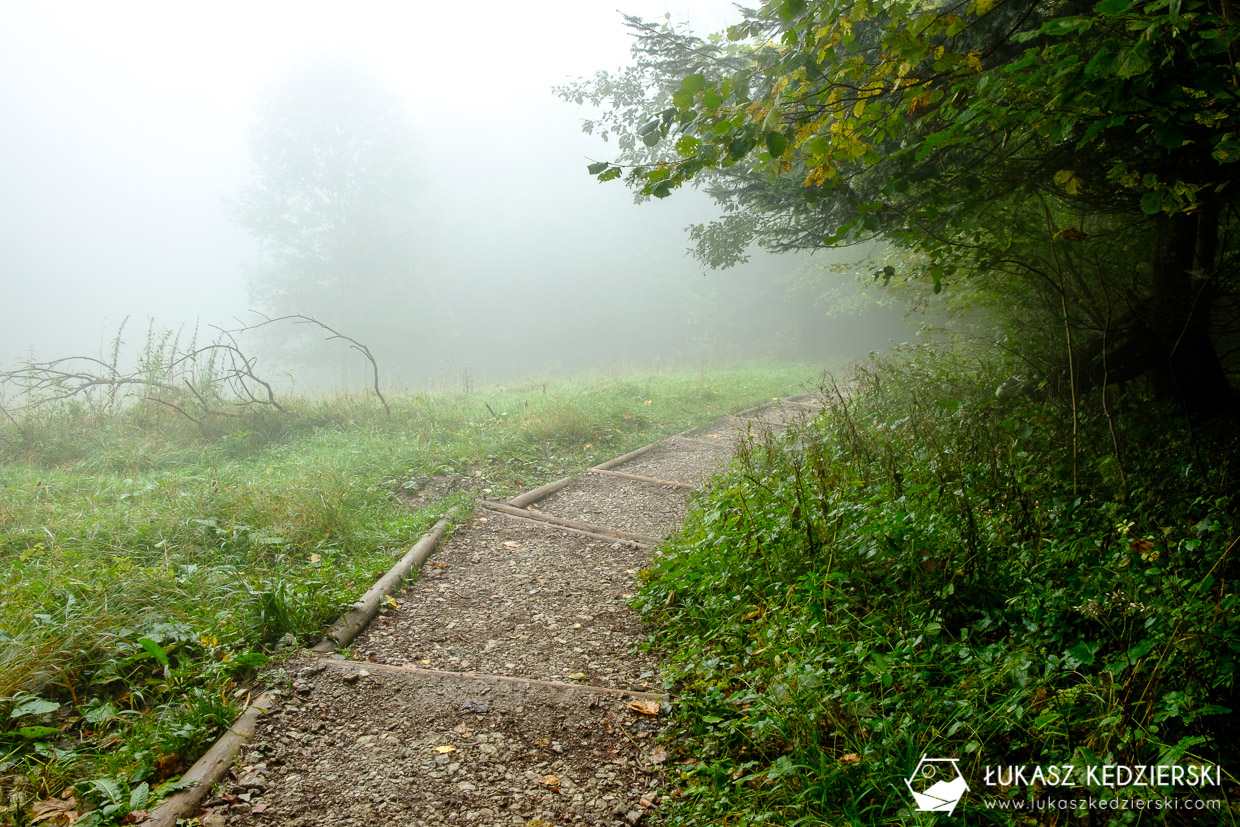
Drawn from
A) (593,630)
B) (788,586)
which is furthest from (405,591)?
(788,586)

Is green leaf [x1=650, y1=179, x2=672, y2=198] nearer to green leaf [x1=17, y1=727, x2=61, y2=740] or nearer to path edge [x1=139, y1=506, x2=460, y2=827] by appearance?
path edge [x1=139, y1=506, x2=460, y2=827]

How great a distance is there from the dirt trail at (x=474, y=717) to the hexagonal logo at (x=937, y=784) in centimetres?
91

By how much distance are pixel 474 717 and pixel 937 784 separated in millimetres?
1789

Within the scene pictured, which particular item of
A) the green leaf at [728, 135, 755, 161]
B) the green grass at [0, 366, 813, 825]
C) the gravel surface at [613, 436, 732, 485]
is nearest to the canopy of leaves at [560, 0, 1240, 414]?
the green leaf at [728, 135, 755, 161]

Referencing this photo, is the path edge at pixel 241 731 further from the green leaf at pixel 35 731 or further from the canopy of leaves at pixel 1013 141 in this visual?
the canopy of leaves at pixel 1013 141

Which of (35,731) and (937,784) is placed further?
(35,731)

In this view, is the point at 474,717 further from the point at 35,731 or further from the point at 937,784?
the point at 937,784

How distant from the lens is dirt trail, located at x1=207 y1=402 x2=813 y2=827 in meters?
2.12

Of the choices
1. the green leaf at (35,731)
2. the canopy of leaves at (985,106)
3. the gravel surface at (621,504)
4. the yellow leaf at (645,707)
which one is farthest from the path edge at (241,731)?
the canopy of leaves at (985,106)

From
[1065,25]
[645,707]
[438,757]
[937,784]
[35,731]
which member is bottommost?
[645,707]

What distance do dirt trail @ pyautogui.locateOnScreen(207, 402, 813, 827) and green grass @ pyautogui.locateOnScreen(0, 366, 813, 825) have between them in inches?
12.1

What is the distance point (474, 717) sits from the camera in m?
2.59

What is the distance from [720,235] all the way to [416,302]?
26.2 meters

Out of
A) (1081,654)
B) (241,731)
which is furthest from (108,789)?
(1081,654)
